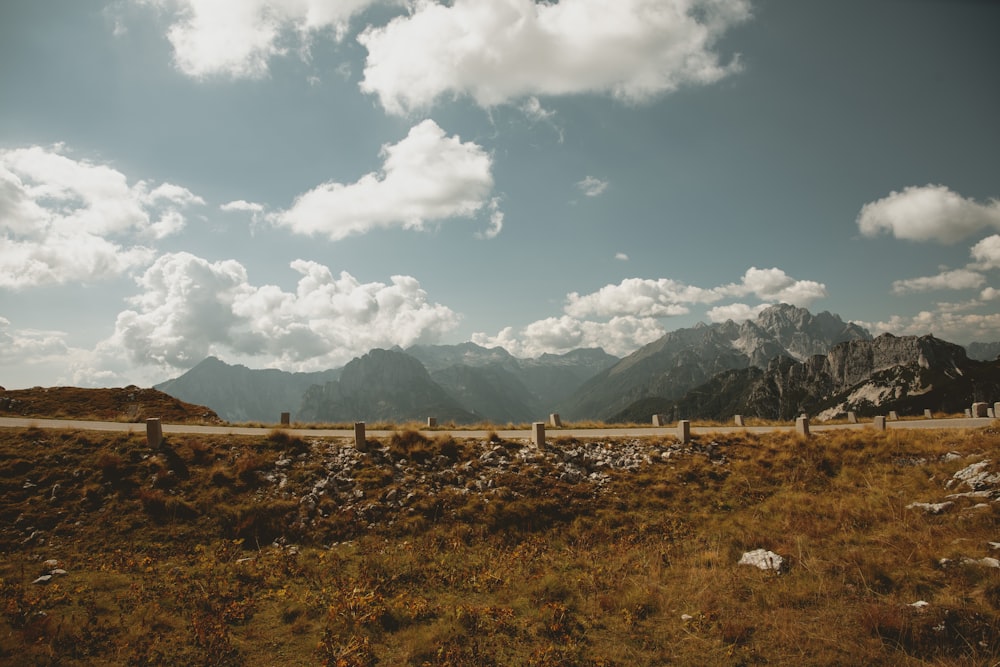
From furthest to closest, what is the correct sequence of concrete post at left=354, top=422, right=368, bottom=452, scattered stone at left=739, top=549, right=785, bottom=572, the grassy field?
concrete post at left=354, top=422, right=368, bottom=452, scattered stone at left=739, top=549, right=785, bottom=572, the grassy field

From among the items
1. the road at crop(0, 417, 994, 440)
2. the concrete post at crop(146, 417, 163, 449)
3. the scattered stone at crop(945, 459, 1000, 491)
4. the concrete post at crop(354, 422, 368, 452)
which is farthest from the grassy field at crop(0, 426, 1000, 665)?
the road at crop(0, 417, 994, 440)

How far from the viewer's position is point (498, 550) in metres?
14.3

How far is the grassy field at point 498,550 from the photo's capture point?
868cm

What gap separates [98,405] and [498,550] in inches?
1502

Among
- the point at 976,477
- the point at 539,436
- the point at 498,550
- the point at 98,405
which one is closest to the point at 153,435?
the point at 498,550

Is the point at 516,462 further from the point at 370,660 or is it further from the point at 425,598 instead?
the point at 370,660

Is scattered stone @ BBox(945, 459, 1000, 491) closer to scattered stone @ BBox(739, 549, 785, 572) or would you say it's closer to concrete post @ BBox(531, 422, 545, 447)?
scattered stone @ BBox(739, 549, 785, 572)

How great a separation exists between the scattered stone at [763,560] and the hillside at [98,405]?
107ft

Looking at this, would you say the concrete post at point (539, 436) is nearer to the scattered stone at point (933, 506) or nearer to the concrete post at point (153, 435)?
the scattered stone at point (933, 506)

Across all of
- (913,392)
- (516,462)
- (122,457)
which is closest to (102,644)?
(122,457)

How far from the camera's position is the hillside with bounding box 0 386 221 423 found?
31.4 m

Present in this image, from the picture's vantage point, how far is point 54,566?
12.5 metres

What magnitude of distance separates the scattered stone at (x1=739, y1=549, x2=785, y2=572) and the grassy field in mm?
330

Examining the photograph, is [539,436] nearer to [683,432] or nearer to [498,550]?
[683,432]
